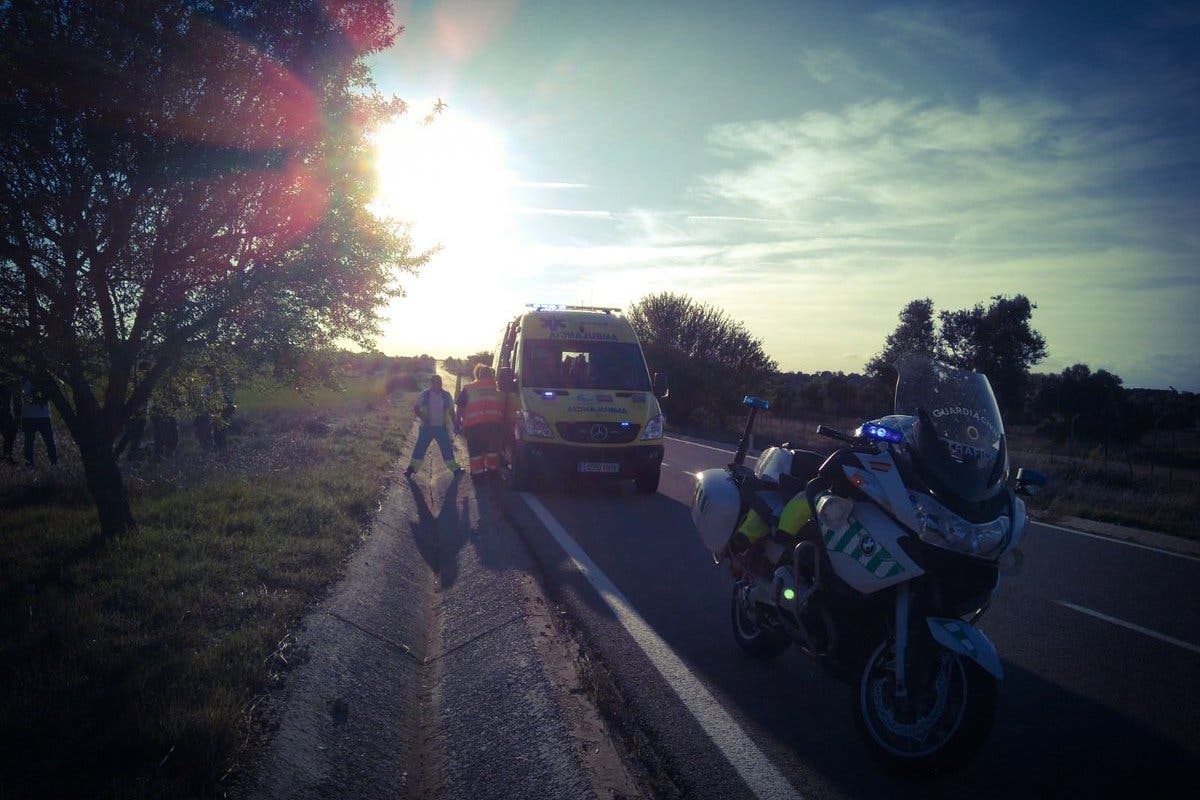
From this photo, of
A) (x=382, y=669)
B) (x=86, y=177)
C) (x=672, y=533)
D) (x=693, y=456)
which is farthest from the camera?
(x=693, y=456)

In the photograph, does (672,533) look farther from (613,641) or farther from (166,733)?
(166,733)

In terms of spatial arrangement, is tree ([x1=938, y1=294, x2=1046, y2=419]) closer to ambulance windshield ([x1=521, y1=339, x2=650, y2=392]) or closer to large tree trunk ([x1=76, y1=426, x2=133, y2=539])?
ambulance windshield ([x1=521, y1=339, x2=650, y2=392])

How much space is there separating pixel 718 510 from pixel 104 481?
18.4 ft

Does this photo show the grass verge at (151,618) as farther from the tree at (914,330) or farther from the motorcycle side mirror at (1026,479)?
the tree at (914,330)

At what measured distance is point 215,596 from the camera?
216 inches

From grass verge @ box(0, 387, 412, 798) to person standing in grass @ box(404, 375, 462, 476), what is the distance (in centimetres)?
257

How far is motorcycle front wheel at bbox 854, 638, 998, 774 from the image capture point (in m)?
3.28

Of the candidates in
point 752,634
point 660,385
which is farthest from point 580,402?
point 752,634

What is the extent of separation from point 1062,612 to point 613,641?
384cm

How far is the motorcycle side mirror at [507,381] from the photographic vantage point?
12.7 metres

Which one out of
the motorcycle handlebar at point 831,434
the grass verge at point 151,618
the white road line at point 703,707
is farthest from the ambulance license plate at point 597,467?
the motorcycle handlebar at point 831,434

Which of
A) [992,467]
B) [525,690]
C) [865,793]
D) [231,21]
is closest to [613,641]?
[525,690]

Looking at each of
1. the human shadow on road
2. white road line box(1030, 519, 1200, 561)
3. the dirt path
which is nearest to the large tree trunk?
the dirt path

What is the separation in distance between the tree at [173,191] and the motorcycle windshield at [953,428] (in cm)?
540
